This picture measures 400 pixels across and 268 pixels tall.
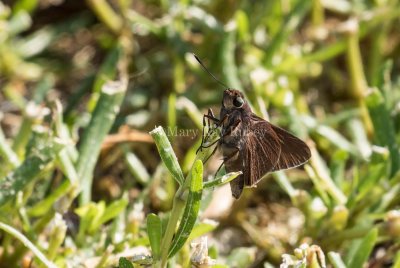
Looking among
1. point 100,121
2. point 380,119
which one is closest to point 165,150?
point 100,121

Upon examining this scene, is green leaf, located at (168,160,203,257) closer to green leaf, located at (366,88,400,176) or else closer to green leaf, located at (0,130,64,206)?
green leaf, located at (0,130,64,206)

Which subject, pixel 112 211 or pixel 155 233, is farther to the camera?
pixel 112 211

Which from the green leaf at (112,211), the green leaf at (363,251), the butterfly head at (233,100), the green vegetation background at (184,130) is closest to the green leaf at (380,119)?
the green vegetation background at (184,130)

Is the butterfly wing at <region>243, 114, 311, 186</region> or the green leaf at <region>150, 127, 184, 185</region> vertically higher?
the green leaf at <region>150, 127, 184, 185</region>

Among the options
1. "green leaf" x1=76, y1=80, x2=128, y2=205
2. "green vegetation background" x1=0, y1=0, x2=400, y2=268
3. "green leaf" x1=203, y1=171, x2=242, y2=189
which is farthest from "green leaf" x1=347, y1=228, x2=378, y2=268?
"green leaf" x1=76, y1=80, x2=128, y2=205

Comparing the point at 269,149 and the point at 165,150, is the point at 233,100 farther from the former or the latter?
the point at 165,150

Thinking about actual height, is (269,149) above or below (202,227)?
above
